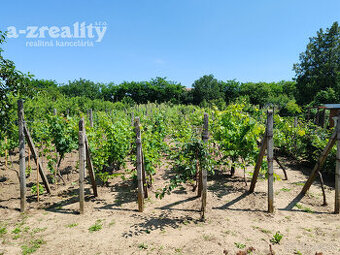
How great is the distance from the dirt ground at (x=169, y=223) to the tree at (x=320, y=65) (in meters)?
25.1

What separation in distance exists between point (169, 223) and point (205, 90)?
→ 132 feet

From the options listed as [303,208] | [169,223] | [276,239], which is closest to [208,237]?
[169,223]

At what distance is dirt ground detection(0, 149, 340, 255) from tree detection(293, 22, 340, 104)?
2513 centimetres

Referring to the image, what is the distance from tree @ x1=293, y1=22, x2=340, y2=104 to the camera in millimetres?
25406

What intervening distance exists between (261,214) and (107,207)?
301 centimetres

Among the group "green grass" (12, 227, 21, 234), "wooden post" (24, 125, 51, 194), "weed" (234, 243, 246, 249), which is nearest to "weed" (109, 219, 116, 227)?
"green grass" (12, 227, 21, 234)

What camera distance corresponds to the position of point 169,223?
3.74 m

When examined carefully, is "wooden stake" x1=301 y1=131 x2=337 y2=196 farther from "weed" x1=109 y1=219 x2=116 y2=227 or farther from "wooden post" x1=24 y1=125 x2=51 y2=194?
"wooden post" x1=24 y1=125 x2=51 y2=194

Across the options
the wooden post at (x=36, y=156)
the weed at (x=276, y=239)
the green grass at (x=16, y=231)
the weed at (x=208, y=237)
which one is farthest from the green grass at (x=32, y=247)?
the weed at (x=276, y=239)

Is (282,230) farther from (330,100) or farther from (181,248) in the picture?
(330,100)

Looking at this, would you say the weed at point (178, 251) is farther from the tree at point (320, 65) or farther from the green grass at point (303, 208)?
the tree at point (320, 65)

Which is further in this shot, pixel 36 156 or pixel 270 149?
pixel 36 156

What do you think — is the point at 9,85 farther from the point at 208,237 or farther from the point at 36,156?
the point at 208,237

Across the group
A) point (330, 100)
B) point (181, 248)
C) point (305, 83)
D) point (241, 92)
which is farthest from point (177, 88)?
point (181, 248)
